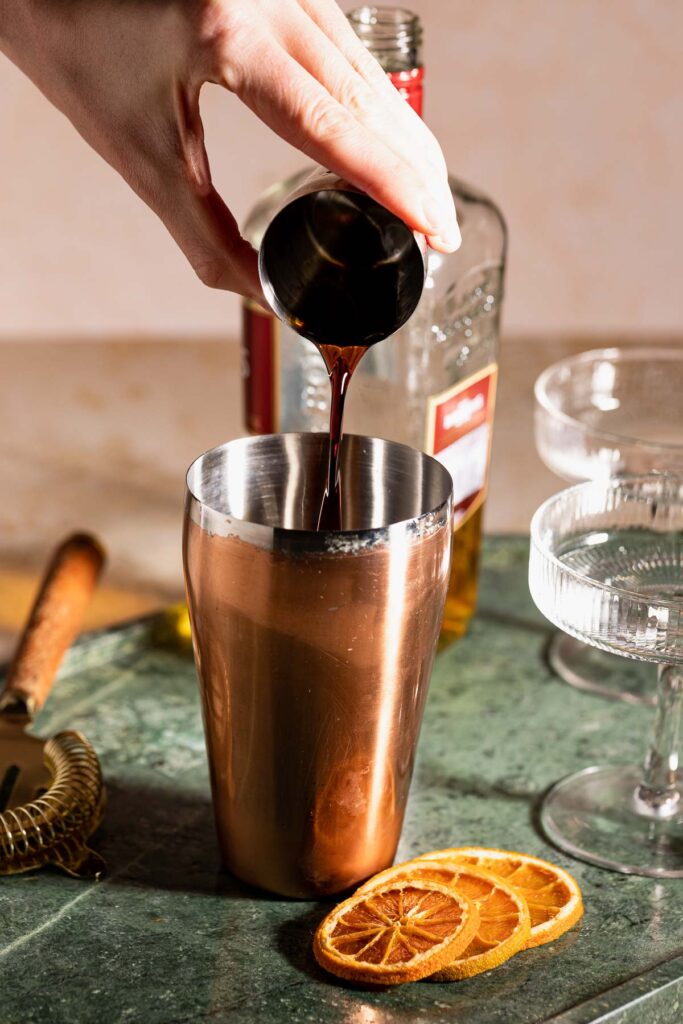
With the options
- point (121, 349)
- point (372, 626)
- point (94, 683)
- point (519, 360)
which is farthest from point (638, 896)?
point (121, 349)

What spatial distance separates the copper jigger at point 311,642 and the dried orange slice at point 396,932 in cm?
4

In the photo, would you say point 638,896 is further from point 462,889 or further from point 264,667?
point 264,667

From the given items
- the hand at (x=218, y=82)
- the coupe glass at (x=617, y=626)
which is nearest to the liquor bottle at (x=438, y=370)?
the coupe glass at (x=617, y=626)

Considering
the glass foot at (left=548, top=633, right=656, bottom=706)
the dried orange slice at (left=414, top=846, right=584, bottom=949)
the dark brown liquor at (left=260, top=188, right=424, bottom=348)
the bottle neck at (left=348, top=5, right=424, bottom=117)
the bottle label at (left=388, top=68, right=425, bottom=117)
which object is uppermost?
the bottle neck at (left=348, top=5, right=424, bottom=117)

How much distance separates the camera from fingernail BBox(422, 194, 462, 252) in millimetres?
680

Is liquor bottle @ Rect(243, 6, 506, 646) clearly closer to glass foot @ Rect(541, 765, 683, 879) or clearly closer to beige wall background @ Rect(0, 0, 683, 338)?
glass foot @ Rect(541, 765, 683, 879)

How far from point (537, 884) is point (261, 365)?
492mm

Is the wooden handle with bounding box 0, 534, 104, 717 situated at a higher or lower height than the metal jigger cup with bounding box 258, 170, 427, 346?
lower

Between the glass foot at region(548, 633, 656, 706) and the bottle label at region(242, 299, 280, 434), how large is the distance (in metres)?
0.29

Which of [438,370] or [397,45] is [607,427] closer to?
[438,370]

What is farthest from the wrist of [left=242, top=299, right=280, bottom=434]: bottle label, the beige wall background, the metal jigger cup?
the beige wall background

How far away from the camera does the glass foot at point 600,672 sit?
1.04 meters

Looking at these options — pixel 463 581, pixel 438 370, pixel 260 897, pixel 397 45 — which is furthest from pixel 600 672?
pixel 397 45

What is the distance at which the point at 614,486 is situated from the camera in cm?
93
